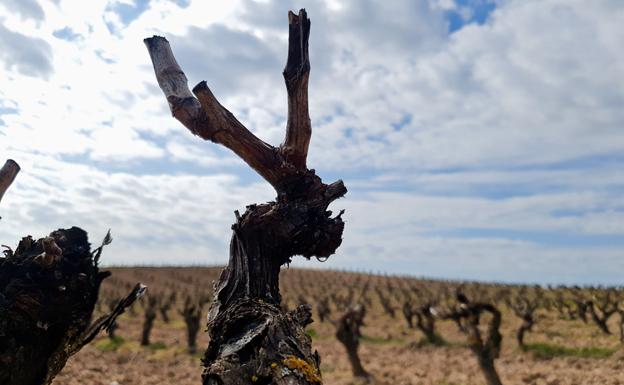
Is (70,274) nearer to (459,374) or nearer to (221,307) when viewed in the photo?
(221,307)

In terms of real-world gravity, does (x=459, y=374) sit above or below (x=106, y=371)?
above

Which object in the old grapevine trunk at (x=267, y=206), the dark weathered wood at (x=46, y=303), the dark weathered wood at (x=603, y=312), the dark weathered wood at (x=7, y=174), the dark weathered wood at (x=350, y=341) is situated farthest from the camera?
the dark weathered wood at (x=603, y=312)

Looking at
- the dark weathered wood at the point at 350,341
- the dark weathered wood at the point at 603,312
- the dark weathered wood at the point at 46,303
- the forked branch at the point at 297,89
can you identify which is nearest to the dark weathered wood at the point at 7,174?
the dark weathered wood at the point at 46,303

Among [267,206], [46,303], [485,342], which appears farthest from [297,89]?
[485,342]

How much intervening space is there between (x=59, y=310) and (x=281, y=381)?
96.8 inches

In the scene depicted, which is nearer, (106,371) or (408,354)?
(106,371)

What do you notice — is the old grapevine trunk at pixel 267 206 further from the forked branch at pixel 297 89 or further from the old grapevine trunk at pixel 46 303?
the old grapevine trunk at pixel 46 303

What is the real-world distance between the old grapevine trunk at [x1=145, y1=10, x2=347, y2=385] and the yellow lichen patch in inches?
11.2

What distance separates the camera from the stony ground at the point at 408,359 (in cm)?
1759

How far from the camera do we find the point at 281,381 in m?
2.99

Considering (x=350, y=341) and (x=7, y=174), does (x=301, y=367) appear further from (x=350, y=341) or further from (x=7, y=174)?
(x=350, y=341)

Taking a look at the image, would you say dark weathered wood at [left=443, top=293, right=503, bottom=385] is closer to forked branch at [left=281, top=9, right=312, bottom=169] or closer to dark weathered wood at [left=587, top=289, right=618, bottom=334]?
forked branch at [left=281, top=9, right=312, bottom=169]

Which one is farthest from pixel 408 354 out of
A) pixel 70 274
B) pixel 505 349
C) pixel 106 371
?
pixel 70 274

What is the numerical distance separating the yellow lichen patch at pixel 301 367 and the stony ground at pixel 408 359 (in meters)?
11.7
